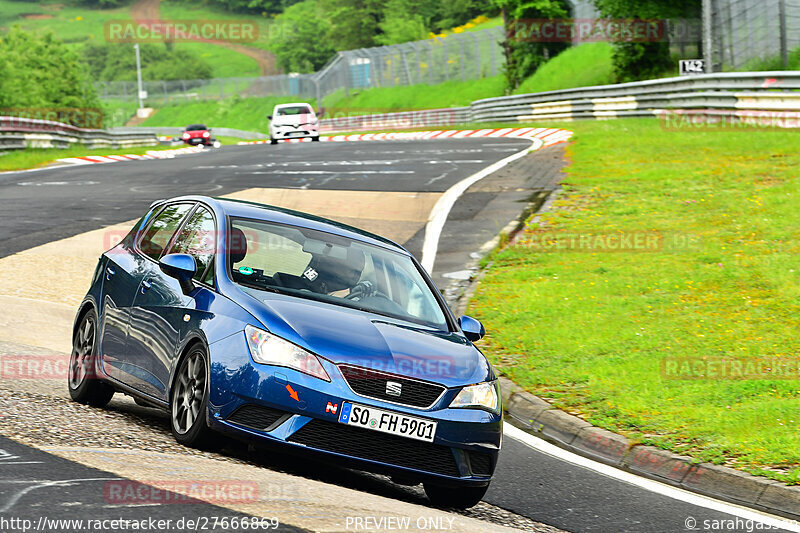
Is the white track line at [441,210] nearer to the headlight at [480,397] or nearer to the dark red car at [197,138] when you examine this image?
the headlight at [480,397]

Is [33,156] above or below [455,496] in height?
above

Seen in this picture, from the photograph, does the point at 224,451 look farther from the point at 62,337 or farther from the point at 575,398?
the point at 62,337

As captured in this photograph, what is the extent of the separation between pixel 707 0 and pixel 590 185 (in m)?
10.1

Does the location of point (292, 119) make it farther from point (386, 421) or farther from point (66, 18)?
point (66, 18)

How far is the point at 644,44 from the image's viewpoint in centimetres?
4147

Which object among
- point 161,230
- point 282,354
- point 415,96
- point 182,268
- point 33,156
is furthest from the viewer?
point 415,96

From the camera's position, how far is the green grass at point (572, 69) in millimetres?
50406

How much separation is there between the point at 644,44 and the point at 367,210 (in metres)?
25.6

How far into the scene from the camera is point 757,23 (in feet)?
104

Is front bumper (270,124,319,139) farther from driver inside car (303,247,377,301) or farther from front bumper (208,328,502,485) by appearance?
front bumper (208,328,502,485)

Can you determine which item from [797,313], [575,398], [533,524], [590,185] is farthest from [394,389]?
[590,185]

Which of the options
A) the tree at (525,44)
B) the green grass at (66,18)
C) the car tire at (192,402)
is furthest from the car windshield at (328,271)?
the green grass at (66,18)

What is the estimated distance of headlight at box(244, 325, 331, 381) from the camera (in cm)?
603

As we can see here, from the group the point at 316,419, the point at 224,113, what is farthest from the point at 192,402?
the point at 224,113
